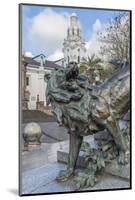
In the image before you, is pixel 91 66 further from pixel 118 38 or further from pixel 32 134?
pixel 32 134

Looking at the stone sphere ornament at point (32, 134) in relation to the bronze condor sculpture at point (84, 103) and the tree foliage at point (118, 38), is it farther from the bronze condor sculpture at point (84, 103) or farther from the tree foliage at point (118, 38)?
the tree foliage at point (118, 38)

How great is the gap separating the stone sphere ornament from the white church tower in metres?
0.39

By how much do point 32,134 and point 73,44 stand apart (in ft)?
1.81

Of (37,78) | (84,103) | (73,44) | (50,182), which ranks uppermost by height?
(73,44)

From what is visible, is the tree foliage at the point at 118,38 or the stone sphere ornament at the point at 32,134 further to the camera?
the tree foliage at the point at 118,38

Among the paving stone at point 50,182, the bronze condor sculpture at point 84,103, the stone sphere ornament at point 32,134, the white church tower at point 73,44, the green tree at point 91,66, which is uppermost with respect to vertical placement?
the white church tower at point 73,44

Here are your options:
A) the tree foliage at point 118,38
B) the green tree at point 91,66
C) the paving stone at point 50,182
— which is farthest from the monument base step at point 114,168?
the tree foliage at point 118,38

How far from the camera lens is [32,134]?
264 cm

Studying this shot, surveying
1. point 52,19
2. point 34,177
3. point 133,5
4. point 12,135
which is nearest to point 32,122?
point 12,135

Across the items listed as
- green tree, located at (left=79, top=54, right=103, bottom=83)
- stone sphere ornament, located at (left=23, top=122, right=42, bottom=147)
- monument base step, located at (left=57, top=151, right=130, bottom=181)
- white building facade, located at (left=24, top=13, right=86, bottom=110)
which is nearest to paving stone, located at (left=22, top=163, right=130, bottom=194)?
monument base step, located at (left=57, top=151, right=130, bottom=181)

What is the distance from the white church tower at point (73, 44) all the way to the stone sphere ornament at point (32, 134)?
0.39m

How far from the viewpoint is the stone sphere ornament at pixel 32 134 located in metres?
2.63

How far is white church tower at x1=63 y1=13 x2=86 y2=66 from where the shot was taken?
2.68 m

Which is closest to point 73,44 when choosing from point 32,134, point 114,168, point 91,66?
point 91,66
